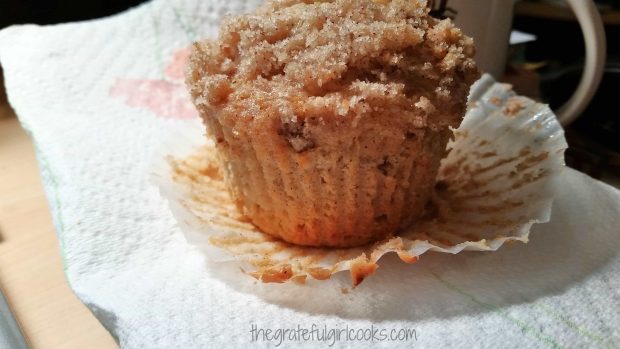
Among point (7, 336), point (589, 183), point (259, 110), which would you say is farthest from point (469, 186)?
point (7, 336)

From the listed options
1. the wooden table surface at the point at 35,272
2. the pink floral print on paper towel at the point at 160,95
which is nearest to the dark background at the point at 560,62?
the pink floral print on paper towel at the point at 160,95

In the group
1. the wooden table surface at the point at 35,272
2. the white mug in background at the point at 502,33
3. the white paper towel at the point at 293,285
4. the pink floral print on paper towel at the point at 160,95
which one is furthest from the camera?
the pink floral print on paper towel at the point at 160,95

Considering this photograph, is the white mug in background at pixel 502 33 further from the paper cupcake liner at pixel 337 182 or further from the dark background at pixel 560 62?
the paper cupcake liner at pixel 337 182

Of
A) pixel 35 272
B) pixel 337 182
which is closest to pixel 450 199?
pixel 337 182

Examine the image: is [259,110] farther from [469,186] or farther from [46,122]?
[46,122]

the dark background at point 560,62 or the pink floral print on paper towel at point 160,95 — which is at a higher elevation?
the pink floral print on paper towel at point 160,95

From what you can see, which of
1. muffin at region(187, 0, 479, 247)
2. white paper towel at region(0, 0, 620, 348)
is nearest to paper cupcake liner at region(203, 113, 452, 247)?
muffin at region(187, 0, 479, 247)

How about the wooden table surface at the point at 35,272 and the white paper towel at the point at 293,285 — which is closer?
the white paper towel at the point at 293,285

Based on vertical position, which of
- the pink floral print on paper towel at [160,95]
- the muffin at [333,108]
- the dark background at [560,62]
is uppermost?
the muffin at [333,108]
